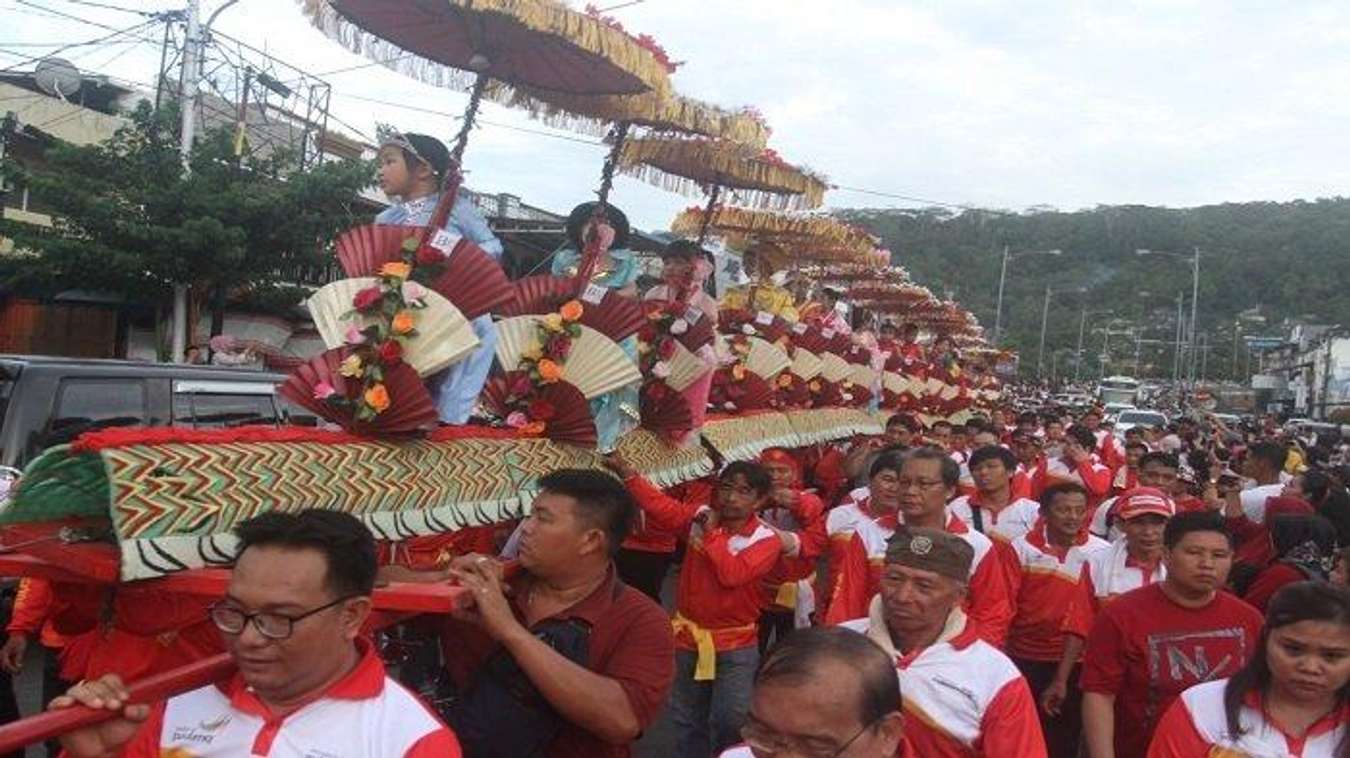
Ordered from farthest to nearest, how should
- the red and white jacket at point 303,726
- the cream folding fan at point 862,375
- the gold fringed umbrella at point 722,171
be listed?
the cream folding fan at point 862,375 → the gold fringed umbrella at point 722,171 → the red and white jacket at point 303,726

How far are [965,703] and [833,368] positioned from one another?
8.87 meters

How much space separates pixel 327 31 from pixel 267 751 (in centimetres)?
420

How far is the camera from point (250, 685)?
7.48 feet

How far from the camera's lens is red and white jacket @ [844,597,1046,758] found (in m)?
3.11

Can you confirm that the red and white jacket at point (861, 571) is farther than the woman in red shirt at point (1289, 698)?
Yes

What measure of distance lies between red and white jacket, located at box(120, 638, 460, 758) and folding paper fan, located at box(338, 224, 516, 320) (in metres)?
2.43

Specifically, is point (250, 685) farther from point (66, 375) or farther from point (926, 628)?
point (66, 375)

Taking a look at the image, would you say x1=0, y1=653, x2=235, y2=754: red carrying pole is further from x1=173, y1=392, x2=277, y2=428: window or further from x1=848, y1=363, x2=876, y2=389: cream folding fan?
x1=848, y1=363, x2=876, y2=389: cream folding fan

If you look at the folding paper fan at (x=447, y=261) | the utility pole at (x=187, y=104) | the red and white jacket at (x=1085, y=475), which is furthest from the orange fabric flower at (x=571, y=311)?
the utility pole at (x=187, y=104)

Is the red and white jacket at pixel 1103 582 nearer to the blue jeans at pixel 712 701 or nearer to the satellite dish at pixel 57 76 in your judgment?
the blue jeans at pixel 712 701

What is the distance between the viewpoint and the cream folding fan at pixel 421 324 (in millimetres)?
4348

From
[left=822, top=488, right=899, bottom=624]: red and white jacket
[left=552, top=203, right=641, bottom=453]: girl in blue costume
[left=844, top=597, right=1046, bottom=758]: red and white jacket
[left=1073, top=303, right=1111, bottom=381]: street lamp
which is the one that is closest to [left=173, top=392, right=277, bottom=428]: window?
[left=552, top=203, right=641, bottom=453]: girl in blue costume

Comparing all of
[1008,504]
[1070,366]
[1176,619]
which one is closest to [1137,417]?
[1008,504]

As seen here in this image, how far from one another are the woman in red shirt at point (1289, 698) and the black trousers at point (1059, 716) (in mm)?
2268
